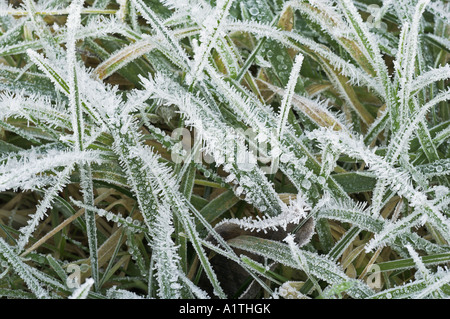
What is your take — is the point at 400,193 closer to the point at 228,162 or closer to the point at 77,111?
the point at 228,162

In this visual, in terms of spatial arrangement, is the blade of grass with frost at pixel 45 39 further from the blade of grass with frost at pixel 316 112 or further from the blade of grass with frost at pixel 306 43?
the blade of grass with frost at pixel 316 112

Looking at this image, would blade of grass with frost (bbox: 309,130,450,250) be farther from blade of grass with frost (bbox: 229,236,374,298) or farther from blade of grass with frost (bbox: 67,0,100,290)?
blade of grass with frost (bbox: 67,0,100,290)

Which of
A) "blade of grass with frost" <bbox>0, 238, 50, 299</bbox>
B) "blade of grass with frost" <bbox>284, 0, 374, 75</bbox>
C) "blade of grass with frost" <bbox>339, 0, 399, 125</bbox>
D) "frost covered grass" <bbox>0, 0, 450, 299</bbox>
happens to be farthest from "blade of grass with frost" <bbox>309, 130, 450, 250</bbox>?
"blade of grass with frost" <bbox>0, 238, 50, 299</bbox>

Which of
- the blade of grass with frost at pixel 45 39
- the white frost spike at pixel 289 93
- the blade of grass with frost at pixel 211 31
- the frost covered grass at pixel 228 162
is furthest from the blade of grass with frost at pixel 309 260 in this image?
the blade of grass with frost at pixel 45 39

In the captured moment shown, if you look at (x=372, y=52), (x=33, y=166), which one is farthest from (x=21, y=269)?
(x=372, y=52)
